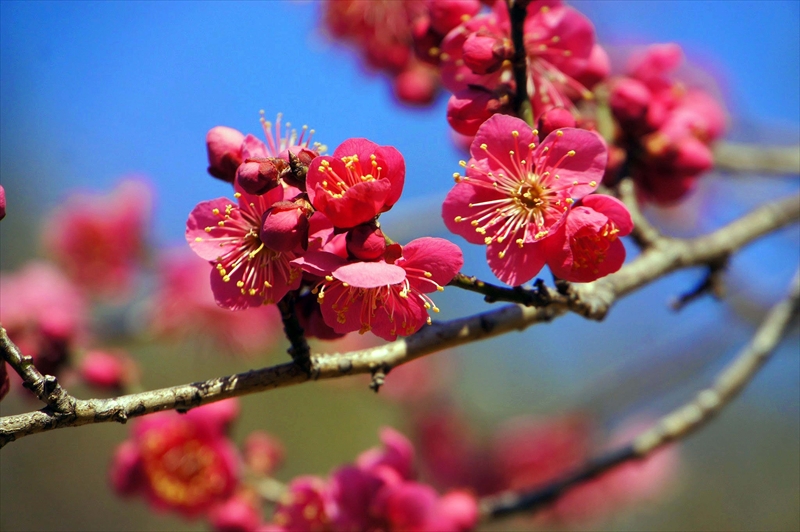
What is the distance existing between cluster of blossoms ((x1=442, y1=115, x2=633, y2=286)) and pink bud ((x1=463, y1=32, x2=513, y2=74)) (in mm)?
258

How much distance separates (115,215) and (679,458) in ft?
15.4

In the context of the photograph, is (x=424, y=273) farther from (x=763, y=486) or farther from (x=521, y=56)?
(x=763, y=486)

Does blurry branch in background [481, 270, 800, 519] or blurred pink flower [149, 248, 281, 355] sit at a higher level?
blurred pink flower [149, 248, 281, 355]

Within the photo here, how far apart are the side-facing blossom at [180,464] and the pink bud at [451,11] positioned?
70.6 inches

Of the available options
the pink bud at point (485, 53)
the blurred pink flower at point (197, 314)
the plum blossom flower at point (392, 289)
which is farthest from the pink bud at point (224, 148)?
the blurred pink flower at point (197, 314)

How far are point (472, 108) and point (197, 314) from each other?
9.44 feet

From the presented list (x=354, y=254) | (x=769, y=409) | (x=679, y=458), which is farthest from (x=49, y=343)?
(x=769, y=409)

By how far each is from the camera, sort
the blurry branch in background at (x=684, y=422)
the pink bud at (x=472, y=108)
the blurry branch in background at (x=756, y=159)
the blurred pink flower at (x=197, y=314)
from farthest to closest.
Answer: the blurred pink flower at (x=197, y=314)
the blurry branch in background at (x=756, y=159)
the blurry branch in background at (x=684, y=422)
the pink bud at (x=472, y=108)

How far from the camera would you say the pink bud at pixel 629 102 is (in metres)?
1.93

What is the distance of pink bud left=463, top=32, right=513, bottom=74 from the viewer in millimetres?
1489

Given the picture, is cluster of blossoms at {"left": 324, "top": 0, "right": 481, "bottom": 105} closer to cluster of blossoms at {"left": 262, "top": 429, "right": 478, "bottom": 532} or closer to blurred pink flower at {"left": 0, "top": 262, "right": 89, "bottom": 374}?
cluster of blossoms at {"left": 262, "top": 429, "right": 478, "bottom": 532}

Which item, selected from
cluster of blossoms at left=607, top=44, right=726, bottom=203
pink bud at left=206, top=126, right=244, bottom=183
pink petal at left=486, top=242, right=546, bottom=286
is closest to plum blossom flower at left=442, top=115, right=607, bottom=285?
pink petal at left=486, top=242, right=546, bottom=286

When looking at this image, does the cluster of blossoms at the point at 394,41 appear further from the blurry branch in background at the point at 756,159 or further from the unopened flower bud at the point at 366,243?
the unopened flower bud at the point at 366,243

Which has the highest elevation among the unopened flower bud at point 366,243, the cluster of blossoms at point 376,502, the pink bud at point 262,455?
the pink bud at point 262,455
